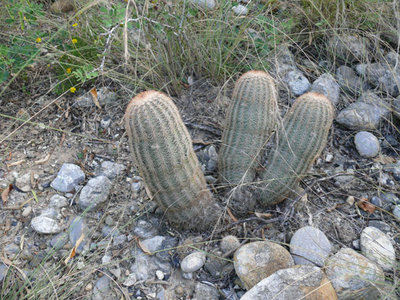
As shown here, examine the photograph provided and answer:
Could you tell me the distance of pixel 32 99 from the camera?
276cm

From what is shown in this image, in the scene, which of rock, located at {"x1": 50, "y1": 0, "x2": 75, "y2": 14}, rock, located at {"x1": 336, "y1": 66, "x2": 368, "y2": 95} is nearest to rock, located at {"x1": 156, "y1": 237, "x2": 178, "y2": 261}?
rock, located at {"x1": 336, "y1": 66, "x2": 368, "y2": 95}

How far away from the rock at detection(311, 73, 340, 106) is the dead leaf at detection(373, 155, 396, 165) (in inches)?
19.1

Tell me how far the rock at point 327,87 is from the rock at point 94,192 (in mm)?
1568

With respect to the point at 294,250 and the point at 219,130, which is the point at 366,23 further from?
the point at 294,250

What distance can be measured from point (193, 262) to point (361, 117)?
4.95 ft

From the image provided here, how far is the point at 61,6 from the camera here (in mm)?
3148

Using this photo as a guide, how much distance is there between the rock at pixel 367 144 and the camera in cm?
253

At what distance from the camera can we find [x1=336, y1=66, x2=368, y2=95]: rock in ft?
9.27

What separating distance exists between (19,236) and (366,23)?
2.71m

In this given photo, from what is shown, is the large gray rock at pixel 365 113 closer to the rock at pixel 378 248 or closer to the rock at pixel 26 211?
the rock at pixel 378 248

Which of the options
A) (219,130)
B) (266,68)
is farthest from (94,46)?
(266,68)

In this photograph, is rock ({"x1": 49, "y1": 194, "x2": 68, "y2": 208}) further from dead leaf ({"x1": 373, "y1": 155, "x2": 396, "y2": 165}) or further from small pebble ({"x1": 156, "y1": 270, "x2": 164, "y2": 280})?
dead leaf ({"x1": 373, "y1": 155, "x2": 396, "y2": 165})

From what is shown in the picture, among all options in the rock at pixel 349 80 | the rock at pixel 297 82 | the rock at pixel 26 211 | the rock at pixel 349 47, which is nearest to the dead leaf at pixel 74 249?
the rock at pixel 26 211

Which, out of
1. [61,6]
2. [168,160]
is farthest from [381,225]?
[61,6]
